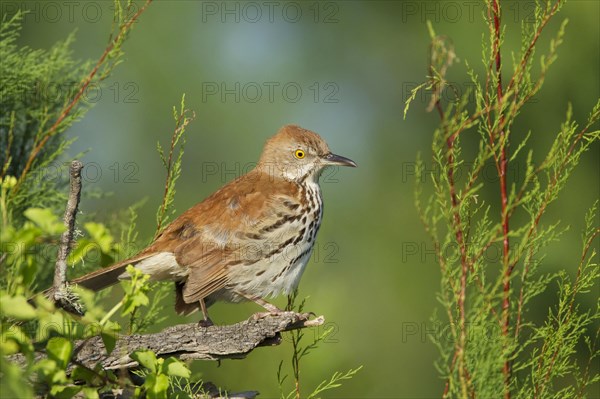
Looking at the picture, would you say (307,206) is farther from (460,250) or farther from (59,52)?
(460,250)

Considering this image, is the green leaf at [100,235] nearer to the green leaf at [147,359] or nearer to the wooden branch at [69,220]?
the green leaf at [147,359]

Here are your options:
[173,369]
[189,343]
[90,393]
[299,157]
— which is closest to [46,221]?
[90,393]

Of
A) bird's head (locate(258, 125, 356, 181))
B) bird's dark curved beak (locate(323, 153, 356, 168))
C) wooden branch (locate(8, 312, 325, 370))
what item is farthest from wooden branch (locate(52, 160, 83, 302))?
bird's dark curved beak (locate(323, 153, 356, 168))

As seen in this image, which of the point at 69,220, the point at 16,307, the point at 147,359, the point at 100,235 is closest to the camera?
the point at 16,307

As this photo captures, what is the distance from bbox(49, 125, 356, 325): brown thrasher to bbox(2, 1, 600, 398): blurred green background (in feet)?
6.49

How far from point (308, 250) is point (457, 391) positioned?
97.8 inches

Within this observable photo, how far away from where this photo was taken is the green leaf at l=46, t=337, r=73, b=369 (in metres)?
2.50

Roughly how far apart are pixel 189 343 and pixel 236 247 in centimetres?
168

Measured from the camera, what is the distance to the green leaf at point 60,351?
250 cm

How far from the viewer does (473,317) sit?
10.1 feet

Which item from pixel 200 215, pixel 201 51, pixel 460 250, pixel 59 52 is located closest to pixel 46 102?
pixel 59 52

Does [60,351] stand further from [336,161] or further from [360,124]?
[360,124]

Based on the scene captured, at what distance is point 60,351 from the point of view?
2502mm

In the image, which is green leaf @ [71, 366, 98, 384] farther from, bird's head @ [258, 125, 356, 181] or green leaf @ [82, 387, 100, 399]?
bird's head @ [258, 125, 356, 181]
